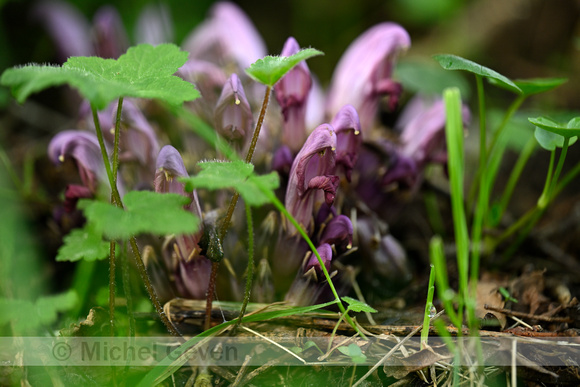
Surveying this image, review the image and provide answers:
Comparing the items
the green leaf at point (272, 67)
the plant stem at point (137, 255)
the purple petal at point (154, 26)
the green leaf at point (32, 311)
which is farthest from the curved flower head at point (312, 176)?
the purple petal at point (154, 26)

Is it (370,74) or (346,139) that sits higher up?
(370,74)

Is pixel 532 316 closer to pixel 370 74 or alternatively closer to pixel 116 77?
pixel 370 74

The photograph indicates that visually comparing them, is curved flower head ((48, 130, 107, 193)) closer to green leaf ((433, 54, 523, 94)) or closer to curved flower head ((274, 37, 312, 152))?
curved flower head ((274, 37, 312, 152))

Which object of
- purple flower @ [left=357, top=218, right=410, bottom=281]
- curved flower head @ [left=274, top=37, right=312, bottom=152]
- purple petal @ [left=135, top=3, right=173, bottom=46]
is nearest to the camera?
curved flower head @ [left=274, top=37, right=312, bottom=152]

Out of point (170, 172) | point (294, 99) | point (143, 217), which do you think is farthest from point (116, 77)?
point (294, 99)

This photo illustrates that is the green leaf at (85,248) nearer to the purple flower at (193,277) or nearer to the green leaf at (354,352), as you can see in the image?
the purple flower at (193,277)

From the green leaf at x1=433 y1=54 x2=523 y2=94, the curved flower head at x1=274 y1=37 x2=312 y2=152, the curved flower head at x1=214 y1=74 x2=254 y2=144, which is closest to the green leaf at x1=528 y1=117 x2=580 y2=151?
the green leaf at x1=433 y1=54 x2=523 y2=94
